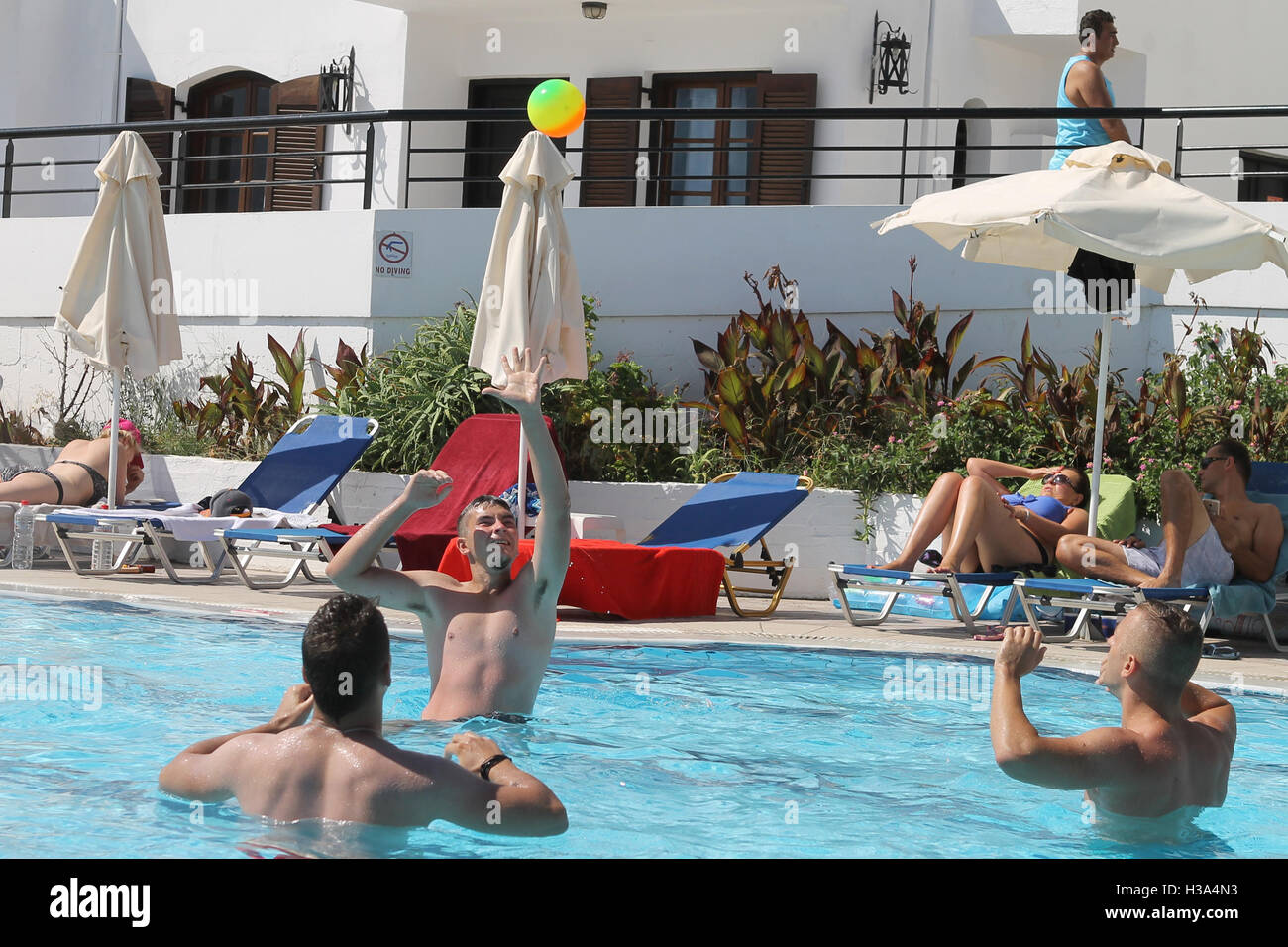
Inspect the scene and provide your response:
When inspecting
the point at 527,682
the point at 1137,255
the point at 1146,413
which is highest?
the point at 1137,255

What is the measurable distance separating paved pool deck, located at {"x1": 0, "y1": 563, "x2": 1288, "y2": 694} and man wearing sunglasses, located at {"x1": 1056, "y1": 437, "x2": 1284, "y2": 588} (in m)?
0.48

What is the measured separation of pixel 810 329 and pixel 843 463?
163cm

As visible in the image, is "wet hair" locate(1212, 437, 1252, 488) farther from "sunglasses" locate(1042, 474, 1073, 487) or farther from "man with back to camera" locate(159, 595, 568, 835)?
"man with back to camera" locate(159, 595, 568, 835)

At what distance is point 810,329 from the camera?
37.6ft

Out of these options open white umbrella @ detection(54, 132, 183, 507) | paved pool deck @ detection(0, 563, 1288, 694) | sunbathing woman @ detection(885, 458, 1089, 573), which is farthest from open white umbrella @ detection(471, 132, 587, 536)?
open white umbrella @ detection(54, 132, 183, 507)

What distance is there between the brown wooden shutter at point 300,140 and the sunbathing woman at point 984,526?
9757 mm

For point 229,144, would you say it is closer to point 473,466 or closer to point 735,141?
point 735,141

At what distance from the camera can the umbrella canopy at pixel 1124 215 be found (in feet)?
24.7

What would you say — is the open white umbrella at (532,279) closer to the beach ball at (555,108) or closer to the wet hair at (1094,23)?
the beach ball at (555,108)

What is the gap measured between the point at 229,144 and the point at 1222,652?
45.2 ft

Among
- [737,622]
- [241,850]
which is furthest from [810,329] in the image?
[241,850]

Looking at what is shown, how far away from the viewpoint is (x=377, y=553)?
465 cm
